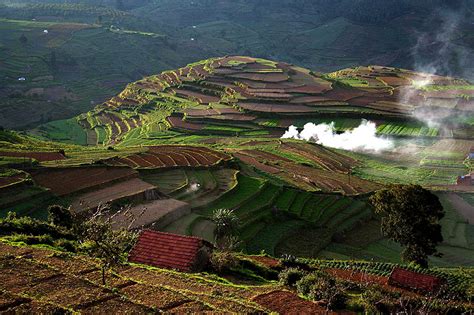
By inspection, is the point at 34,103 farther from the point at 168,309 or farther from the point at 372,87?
the point at 168,309

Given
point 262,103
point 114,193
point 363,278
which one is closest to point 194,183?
point 114,193

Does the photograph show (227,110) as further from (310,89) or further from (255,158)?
(255,158)

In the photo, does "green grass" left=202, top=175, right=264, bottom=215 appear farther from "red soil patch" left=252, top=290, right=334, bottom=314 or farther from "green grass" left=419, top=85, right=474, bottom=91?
"green grass" left=419, top=85, right=474, bottom=91

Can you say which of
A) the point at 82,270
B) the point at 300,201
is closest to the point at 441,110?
the point at 300,201

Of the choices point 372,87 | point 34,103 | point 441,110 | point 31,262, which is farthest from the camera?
point 34,103

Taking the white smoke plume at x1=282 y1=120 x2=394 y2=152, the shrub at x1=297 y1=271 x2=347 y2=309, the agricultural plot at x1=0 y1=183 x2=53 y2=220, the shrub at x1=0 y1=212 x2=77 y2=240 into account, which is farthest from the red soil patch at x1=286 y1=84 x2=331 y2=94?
the shrub at x1=297 y1=271 x2=347 y2=309

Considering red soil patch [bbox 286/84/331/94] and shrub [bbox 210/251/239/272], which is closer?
shrub [bbox 210/251/239/272]

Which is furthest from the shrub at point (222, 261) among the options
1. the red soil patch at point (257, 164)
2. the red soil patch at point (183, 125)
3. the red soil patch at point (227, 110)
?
the red soil patch at point (227, 110)
